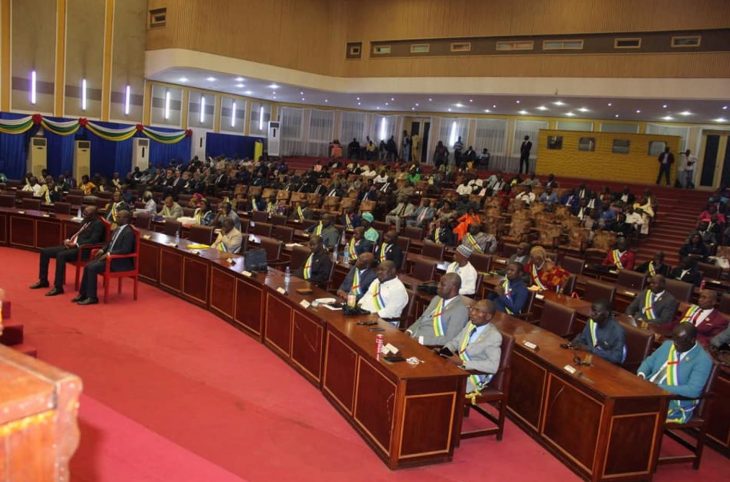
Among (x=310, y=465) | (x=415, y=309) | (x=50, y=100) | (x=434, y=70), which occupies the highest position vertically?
(x=434, y=70)

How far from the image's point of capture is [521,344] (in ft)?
18.1

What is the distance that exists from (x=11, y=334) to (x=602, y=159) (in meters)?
20.4

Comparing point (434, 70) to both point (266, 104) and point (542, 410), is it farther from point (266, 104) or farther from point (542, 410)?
point (542, 410)

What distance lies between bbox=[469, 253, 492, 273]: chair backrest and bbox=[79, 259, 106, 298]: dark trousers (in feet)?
17.8

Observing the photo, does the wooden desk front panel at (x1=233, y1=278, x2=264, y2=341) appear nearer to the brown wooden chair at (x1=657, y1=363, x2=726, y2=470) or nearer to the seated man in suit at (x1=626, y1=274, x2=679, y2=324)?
the seated man in suit at (x1=626, y1=274, x2=679, y2=324)

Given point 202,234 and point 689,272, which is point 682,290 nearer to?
point 689,272

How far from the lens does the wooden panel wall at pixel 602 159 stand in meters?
21.2

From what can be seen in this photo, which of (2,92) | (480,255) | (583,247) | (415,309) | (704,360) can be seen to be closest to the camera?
(704,360)

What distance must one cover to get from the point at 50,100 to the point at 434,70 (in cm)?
1296

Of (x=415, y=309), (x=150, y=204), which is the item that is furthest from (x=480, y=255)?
(x=150, y=204)

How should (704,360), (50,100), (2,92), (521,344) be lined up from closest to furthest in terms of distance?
(704,360), (521,344), (2,92), (50,100)

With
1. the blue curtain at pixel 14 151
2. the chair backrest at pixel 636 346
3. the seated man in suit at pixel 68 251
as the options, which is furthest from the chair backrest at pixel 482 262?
the blue curtain at pixel 14 151

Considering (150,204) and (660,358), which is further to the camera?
(150,204)

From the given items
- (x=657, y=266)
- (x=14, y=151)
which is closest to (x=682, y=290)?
(x=657, y=266)
